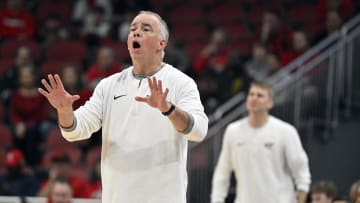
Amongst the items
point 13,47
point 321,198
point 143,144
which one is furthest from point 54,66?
point 143,144

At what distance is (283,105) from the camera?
11133 mm

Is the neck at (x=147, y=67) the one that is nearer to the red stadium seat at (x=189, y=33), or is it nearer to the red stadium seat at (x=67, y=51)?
the red stadium seat at (x=67, y=51)

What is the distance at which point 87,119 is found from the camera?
18.0 feet

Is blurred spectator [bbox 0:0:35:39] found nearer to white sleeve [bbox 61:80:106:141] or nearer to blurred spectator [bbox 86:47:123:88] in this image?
blurred spectator [bbox 86:47:123:88]

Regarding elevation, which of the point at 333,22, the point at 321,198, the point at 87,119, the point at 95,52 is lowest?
the point at 321,198

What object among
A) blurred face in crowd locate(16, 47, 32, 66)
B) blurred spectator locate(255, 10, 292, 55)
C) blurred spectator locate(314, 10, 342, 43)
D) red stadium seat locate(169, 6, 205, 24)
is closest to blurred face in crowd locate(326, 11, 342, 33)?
blurred spectator locate(314, 10, 342, 43)

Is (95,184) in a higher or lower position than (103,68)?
lower

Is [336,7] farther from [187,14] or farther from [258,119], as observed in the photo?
[258,119]

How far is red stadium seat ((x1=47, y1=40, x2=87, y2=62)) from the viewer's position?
1398 cm

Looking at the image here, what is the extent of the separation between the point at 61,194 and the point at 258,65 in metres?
5.12

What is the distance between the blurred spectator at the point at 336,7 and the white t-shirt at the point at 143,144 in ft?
25.5

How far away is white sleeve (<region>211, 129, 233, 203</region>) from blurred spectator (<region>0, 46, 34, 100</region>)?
4992 millimetres

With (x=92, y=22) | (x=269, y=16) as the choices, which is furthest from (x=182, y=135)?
(x=92, y=22)

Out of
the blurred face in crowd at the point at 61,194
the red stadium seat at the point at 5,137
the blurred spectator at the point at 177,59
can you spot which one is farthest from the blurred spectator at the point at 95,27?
the blurred face in crowd at the point at 61,194
